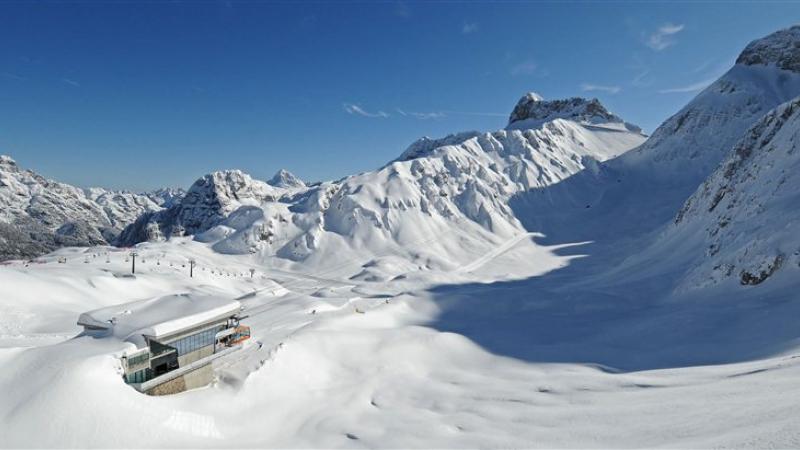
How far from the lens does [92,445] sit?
494 inches

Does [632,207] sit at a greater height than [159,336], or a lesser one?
greater

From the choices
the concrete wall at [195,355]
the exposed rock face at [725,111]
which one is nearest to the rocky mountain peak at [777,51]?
the exposed rock face at [725,111]

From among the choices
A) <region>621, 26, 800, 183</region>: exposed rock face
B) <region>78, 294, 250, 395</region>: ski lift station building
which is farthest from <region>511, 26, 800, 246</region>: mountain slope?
<region>78, 294, 250, 395</region>: ski lift station building

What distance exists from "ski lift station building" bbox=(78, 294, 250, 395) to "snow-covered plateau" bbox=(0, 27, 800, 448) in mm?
636

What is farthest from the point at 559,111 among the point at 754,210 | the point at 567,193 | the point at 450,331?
the point at 450,331

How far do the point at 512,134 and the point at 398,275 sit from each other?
7931 cm

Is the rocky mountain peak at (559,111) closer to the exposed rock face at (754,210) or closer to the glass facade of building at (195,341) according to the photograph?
the exposed rock face at (754,210)

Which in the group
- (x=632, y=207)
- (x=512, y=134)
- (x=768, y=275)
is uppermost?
(x=512, y=134)

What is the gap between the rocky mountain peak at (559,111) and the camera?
17688 cm

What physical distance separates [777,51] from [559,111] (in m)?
72.9

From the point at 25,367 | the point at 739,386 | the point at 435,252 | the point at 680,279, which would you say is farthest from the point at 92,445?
the point at 435,252

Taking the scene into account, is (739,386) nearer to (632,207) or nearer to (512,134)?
(632,207)

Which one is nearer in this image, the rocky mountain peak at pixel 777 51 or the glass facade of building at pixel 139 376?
the glass facade of building at pixel 139 376

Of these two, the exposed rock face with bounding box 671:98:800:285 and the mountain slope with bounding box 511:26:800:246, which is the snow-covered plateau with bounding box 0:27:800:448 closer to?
the exposed rock face with bounding box 671:98:800:285
